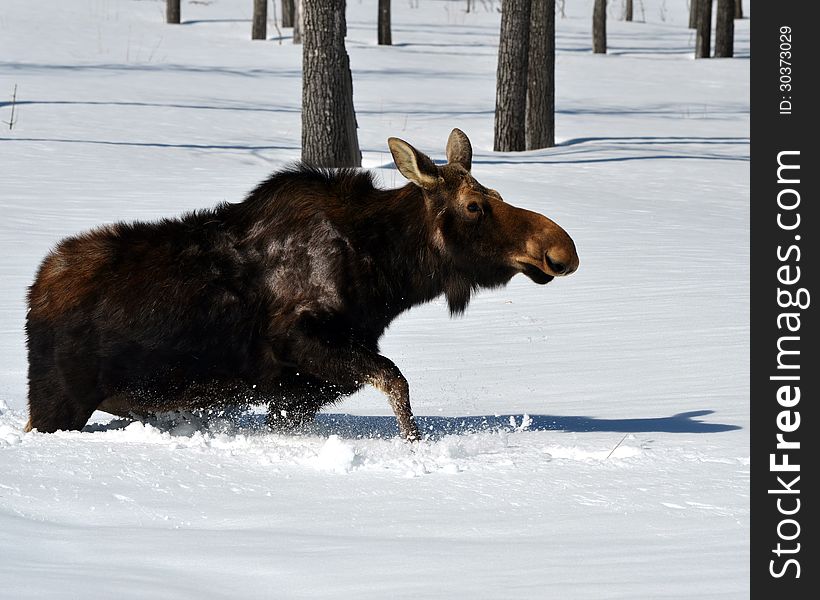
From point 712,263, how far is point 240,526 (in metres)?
8.40

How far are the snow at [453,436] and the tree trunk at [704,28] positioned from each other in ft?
55.1

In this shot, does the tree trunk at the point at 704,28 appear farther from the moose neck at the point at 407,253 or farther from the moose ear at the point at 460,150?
the moose neck at the point at 407,253

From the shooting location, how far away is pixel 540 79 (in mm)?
20406

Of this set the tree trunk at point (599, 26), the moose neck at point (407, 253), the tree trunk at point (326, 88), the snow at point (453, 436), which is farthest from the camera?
the tree trunk at point (599, 26)

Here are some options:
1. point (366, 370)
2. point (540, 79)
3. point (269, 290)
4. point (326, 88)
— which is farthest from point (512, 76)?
point (366, 370)

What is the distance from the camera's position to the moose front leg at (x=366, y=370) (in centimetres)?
529

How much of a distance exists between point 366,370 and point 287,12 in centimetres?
3654

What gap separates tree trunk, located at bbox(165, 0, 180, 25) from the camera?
124 ft

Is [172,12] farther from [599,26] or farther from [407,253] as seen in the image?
[407,253]

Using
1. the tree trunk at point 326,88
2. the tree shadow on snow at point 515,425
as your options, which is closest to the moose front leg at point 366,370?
the tree shadow on snow at point 515,425

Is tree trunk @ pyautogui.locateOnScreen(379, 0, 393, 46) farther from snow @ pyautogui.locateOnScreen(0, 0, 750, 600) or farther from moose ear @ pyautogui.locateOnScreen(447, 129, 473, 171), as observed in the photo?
moose ear @ pyautogui.locateOnScreen(447, 129, 473, 171)

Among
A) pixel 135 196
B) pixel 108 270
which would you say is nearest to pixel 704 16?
pixel 135 196

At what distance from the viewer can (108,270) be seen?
5500mm
